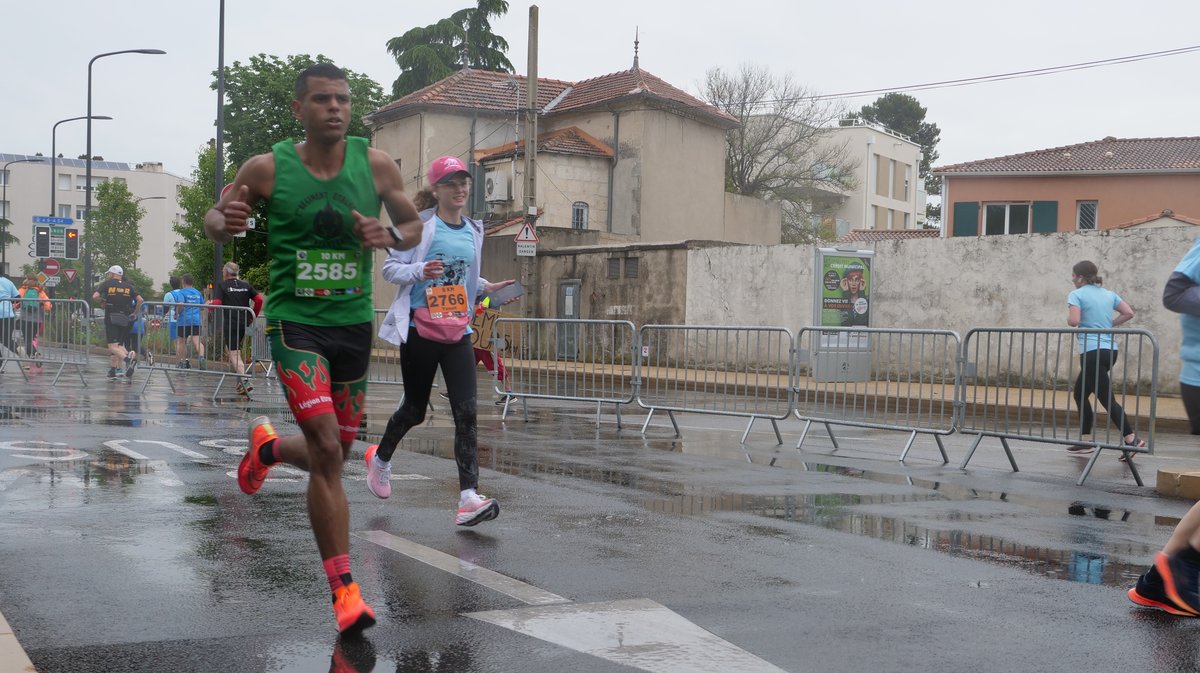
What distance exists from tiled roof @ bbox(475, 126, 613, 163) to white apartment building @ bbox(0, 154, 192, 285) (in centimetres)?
7757

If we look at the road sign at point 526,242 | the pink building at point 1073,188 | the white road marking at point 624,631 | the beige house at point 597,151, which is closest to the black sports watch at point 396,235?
the white road marking at point 624,631

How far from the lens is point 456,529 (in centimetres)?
649

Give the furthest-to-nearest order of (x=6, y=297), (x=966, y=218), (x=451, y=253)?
1. (x=966, y=218)
2. (x=6, y=297)
3. (x=451, y=253)

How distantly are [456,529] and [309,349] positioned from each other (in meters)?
2.11

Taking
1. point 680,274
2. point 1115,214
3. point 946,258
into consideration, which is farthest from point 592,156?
point 946,258

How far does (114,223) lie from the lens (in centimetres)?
6894

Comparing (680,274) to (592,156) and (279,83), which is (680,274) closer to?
(592,156)

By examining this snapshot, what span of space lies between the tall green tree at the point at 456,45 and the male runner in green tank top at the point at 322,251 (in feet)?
180

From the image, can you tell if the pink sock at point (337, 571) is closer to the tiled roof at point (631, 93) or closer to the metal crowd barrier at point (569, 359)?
the metal crowd barrier at point (569, 359)

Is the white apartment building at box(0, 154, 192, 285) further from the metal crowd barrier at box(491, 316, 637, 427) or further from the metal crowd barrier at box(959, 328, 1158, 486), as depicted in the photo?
the metal crowd barrier at box(959, 328, 1158, 486)

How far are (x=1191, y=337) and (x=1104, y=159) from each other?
40627mm

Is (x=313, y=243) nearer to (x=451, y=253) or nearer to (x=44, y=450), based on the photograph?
(x=451, y=253)

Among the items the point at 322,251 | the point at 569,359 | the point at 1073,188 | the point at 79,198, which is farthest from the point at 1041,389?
the point at 79,198

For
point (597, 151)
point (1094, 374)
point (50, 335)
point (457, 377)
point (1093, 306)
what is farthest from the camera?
point (597, 151)
